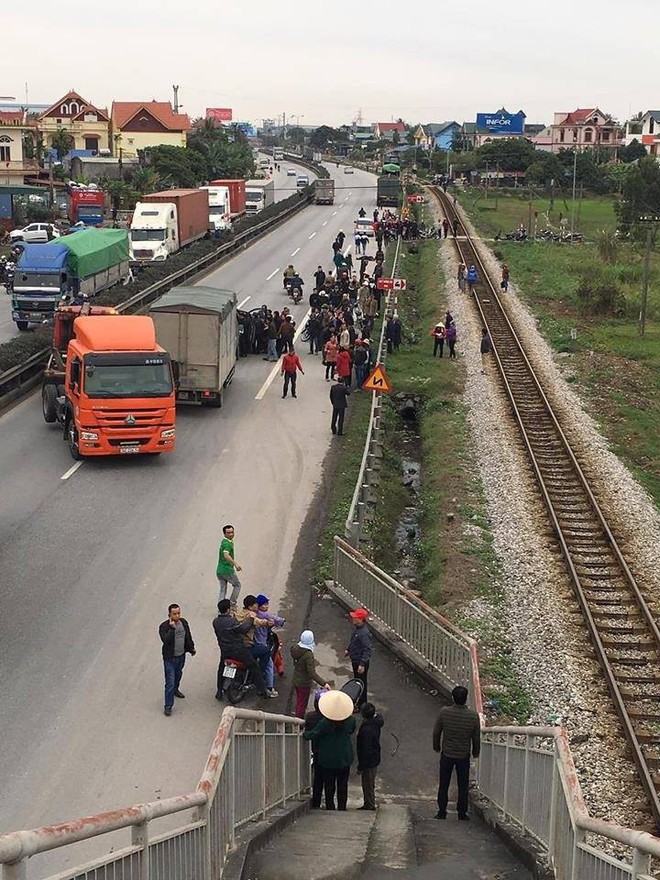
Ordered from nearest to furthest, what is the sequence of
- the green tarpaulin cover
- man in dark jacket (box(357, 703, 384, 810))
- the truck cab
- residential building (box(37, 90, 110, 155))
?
man in dark jacket (box(357, 703, 384, 810))
the green tarpaulin cover
the truck cab
residential building (box(37, 90, 110, 155))

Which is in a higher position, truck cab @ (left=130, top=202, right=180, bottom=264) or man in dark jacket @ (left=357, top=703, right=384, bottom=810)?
truck cab @ (left=130, top=202, right=180, bottom=264)

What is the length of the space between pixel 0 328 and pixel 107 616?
25.1m

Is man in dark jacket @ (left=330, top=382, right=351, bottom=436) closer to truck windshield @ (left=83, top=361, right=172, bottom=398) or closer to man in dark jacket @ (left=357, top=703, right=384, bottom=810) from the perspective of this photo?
truck windshield @ (left=83, top=361, right=172, bottom=398)

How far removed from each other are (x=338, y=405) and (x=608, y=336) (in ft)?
70.4

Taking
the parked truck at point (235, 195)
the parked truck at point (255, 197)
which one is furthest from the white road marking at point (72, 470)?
the parked truck at point (255, 197)

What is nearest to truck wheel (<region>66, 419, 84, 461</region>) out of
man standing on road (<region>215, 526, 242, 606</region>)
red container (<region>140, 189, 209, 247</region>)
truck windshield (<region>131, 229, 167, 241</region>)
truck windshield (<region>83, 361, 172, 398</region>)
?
truck windshield (<region>83, 361, 172, 398</region>)

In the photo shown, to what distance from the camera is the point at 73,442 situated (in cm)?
2300

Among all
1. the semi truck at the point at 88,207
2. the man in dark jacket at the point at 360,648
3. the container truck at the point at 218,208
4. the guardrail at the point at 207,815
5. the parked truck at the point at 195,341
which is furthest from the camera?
the semi truck at the point at 88,207

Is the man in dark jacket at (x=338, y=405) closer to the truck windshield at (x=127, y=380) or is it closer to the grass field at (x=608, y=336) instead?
the truck windshield at (x=127, y=380)

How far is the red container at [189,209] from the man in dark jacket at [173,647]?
4422 centimetres

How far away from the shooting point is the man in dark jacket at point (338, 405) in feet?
82.4

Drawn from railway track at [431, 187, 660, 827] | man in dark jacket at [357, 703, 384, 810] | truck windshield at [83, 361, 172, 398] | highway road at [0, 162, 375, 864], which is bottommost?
railway track at [431, 187, 660, 827]

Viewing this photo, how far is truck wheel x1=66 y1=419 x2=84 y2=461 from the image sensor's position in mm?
22750

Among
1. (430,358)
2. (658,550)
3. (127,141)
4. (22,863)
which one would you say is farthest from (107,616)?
(127,141)
